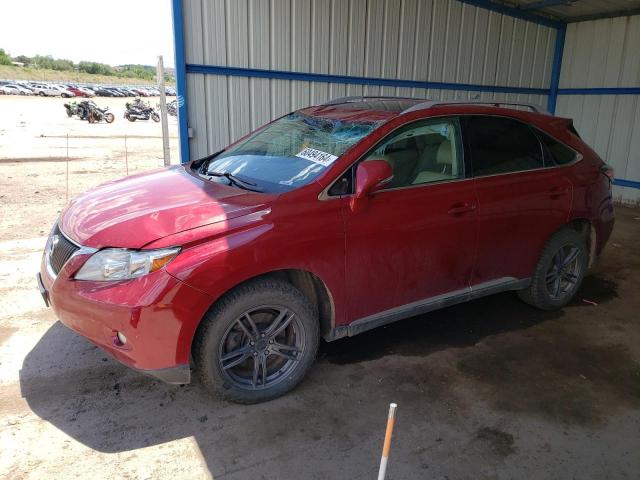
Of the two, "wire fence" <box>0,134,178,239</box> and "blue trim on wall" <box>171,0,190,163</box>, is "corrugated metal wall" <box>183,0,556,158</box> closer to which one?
"blue trim on wall" <box>171,0,190,163</box>

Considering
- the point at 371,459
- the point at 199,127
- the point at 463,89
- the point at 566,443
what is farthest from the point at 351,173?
the point at 463,89

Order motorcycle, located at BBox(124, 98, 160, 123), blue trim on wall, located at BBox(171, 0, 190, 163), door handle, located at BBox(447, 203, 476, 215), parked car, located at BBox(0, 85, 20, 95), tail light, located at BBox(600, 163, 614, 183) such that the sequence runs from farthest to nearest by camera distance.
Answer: parked car, located at BBox(0, 85, 20, 95)
motorcycle, located at BBox(124, 98, 160, 123)
blue trim on wall, located at BBox(171, 0, 190, 163)
tail light, located at BBox(600, 163, 614, 183)
door handle, located at BBox(447, 203, 476, 215)

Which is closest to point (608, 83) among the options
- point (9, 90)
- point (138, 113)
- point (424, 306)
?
point (424, 306)

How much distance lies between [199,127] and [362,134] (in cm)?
377

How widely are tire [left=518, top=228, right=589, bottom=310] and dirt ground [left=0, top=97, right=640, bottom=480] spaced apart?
0.16 m

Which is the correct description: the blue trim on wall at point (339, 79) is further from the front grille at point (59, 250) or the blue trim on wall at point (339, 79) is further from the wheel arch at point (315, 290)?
the wheel arch at point (315, 290)

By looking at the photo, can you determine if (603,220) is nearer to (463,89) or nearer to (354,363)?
(354,363)

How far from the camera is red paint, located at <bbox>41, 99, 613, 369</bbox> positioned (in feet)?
8.63

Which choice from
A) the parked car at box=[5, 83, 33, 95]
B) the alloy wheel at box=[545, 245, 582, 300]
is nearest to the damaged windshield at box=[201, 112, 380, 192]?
the alloy wheel at box=[545, 245, 582, 300]

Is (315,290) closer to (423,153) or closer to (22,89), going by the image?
(423,153)

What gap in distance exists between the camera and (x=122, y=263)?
2658mm

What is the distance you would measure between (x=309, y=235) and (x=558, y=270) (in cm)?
271

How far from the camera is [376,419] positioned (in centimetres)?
298

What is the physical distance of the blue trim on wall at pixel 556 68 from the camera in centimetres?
1066
